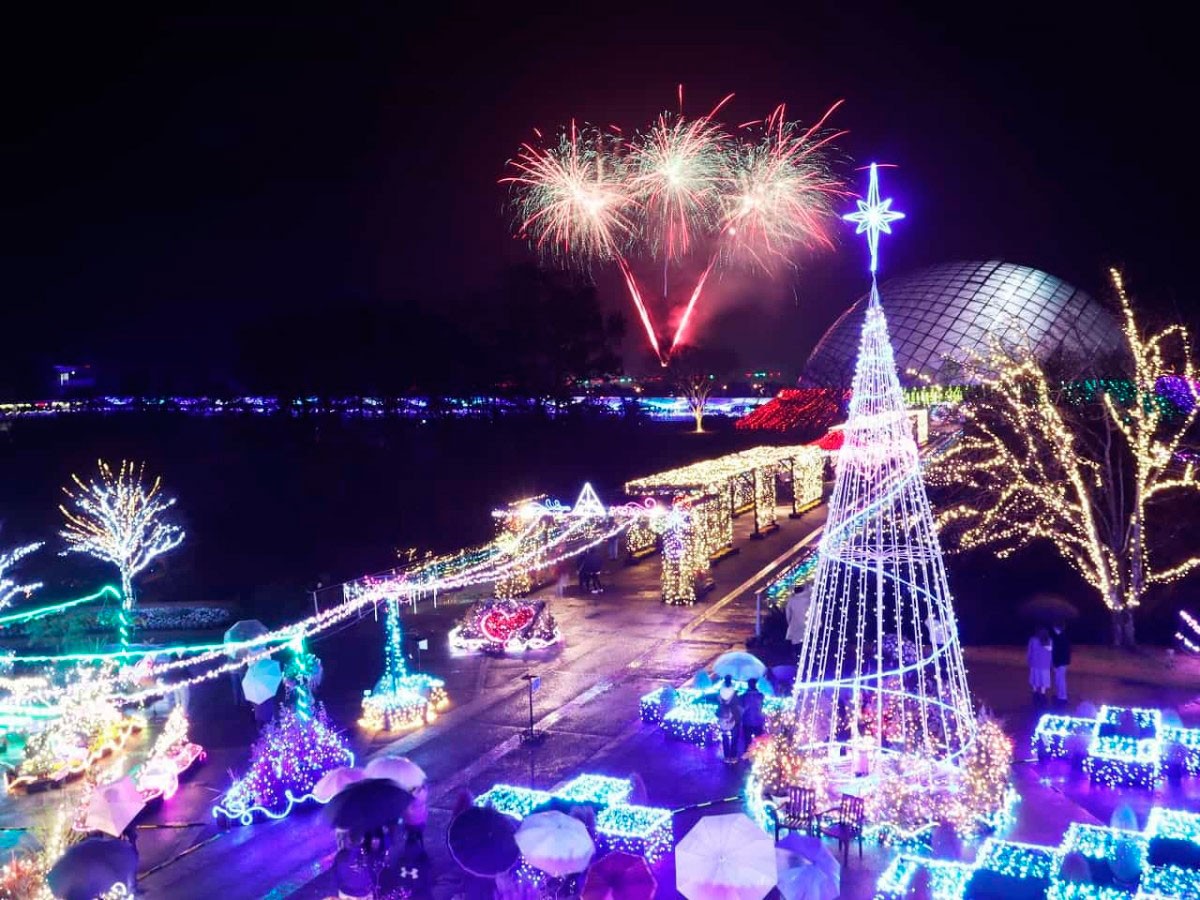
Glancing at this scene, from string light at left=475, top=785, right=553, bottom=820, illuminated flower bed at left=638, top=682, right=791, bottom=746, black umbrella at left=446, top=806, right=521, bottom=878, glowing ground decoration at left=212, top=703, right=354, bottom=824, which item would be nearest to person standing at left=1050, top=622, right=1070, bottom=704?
illuminated flower bed at left=638, top=682, right=791, bottom=746

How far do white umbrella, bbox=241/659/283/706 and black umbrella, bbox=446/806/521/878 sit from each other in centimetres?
639

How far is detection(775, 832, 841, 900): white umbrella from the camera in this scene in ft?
22.4

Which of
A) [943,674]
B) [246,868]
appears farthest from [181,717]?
[943,674]

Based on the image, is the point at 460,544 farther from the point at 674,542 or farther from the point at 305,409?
the point at 305,409

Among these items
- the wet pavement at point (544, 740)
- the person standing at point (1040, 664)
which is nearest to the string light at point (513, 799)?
the wet pavement at point (544, 740)

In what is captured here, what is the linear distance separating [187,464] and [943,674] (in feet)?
122

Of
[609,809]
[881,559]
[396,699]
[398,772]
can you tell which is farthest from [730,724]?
[396,699]

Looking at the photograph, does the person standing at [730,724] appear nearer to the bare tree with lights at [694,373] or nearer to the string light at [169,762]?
the string light at [169,762]

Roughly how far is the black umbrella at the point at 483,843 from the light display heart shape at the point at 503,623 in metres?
8.63

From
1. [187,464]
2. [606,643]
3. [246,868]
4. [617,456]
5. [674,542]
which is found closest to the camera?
[246,868]

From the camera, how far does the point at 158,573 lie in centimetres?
2569

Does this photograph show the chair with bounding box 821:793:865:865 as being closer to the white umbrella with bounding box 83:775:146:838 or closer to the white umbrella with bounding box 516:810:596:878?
the white umbrella with bounding box 516:810:596:878

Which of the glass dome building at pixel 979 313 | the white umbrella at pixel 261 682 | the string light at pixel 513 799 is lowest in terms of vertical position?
the string light at pixel 513 799

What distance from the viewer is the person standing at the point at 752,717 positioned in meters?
11.0
